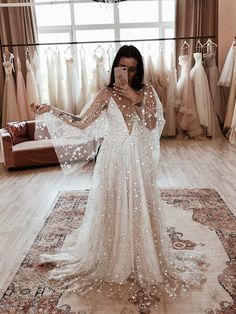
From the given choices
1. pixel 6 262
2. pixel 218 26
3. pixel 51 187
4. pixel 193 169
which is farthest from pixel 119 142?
pixel 218 26

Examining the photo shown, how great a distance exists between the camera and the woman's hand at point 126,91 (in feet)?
5.87

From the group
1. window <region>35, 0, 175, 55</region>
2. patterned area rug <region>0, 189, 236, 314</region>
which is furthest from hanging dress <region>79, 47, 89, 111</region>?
patterned area rug <region>0, 189, 236, 314</region>

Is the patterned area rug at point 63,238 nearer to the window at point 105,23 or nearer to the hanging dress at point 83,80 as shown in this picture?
the hanging dress at point 83,80

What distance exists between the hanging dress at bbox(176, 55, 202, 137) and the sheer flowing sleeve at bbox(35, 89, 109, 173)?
3.95 m

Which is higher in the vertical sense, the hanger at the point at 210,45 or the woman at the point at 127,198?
the hanger at the point at 210,45

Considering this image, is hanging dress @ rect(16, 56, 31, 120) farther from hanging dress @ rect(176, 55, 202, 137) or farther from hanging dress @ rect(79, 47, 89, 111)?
hanging dress @ rect(176, 55, 202, 137)

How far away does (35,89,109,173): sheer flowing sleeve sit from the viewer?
1.93m

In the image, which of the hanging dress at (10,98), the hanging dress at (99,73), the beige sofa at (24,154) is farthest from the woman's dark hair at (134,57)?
the hanging dress at (10,98)

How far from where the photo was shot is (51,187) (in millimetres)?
3816

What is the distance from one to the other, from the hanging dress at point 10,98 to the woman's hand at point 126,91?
14.7 feet

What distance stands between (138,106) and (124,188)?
1.56ft

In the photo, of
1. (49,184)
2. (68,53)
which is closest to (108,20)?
(68,53)

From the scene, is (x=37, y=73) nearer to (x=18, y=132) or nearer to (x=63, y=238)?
(x=18, y=132)

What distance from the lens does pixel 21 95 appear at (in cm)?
586
